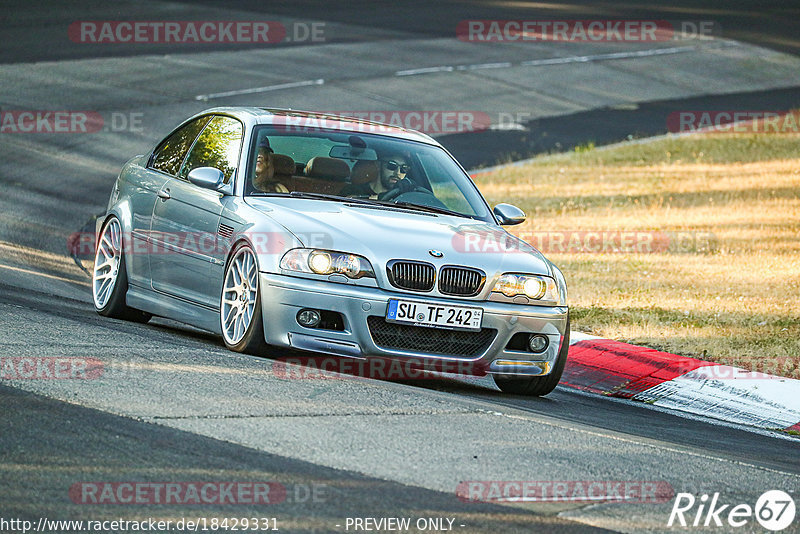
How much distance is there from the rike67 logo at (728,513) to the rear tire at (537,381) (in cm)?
272

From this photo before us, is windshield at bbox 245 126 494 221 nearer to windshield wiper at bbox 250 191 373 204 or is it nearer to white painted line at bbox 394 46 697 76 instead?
windshield wiper at bbox 250 191 373 204

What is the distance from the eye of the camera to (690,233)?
16703 millimetres

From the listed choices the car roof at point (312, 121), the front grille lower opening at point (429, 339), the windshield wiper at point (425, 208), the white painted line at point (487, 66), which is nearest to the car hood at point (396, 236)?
the windshield wiper at point (425, 208)

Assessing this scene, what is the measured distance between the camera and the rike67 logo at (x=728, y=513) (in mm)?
5633

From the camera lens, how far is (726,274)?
1399 cm

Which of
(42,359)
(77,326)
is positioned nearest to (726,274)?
(77,326)

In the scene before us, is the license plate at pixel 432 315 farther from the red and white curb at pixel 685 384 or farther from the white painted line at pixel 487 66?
the white painted line at pixel 487 66

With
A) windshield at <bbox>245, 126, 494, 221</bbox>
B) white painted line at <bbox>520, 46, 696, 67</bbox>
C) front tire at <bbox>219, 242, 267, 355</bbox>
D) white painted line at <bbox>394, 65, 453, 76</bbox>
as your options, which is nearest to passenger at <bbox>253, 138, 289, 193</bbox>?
windshield at <bbox>245, 126, 494, 221</bbox>

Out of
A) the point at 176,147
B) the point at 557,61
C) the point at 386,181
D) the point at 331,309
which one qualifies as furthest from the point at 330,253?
the point at 557,61

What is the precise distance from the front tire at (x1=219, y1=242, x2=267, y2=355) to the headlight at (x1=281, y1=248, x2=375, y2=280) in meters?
0.28

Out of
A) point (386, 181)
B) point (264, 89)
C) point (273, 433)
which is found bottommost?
point (273, 433)

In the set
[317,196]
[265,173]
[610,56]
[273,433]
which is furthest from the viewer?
[610,56]

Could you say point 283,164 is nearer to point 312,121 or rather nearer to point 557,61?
point 312,121

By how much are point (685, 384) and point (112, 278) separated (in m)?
4.21
